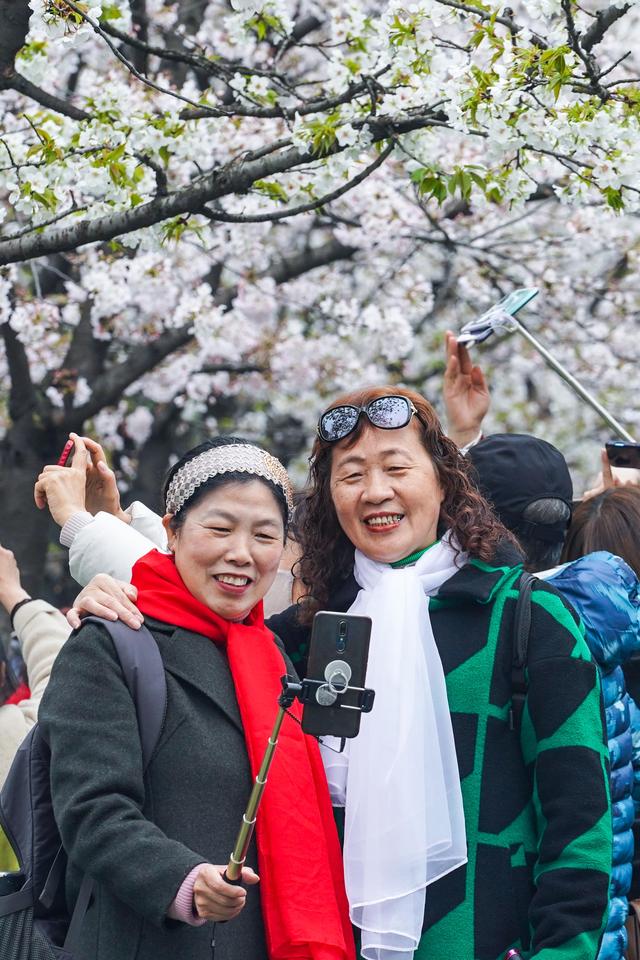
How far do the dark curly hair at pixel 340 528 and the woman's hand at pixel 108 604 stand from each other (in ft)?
1.92

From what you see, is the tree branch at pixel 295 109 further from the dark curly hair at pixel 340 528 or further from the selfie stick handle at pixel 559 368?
the dark curly hair at pixel 340 528

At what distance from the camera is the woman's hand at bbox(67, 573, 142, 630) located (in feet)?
7.20

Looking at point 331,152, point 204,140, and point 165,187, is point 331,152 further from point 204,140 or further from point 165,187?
point 204,140

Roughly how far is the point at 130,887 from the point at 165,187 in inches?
101

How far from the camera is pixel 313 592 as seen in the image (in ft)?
9.04

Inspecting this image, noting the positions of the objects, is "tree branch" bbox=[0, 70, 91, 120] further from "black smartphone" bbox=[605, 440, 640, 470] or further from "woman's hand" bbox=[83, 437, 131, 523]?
"black smartphone" bbox=[605, 440, 640, 470]

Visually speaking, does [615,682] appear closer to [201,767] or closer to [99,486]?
[201,767]

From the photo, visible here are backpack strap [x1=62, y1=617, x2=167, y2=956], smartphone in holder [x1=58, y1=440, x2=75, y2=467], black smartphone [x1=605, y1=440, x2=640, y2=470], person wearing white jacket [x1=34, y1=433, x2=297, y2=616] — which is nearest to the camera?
backpack strap [x1=62, y1=617, x2=167, y2=956]

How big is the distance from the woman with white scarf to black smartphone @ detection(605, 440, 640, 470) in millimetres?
1182

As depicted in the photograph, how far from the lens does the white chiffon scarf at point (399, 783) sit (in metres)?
2.18

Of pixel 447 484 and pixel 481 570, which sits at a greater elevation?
pixel 447 484

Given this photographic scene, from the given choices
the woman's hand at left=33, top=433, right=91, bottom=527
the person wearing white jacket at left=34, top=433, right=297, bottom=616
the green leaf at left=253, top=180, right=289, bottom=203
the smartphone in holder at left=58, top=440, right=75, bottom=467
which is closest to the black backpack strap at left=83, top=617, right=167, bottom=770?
the person wearing white jacket at left=34, top=433, right=297, bottom=616

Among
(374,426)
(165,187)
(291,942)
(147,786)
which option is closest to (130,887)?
(147,786)

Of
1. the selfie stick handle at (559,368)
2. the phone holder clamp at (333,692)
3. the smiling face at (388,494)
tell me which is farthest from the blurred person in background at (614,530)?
the phone holder clamp at (333,692)
